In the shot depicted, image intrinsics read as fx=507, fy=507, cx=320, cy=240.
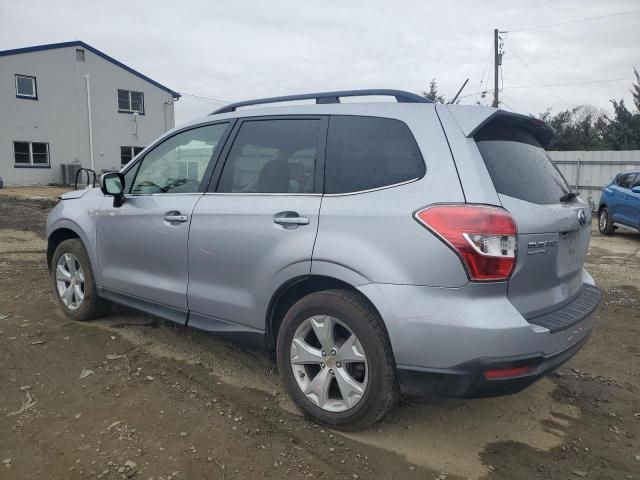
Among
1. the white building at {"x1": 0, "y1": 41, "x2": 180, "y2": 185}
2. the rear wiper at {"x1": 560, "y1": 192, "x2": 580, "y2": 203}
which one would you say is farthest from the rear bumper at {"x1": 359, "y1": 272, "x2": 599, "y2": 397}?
the white building at {"x1": 0, "y1": 41, "x2": 180, "y2": 185}

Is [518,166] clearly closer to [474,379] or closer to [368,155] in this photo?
[368,155]

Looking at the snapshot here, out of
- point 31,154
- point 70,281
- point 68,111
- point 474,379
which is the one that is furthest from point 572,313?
point 68,111

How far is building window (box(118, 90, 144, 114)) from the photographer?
1045 inches

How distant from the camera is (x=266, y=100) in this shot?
3545 millimetres

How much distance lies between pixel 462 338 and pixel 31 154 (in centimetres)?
2612

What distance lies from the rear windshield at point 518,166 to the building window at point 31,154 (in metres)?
25.5

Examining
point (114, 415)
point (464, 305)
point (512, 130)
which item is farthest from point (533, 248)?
point (114, 415)

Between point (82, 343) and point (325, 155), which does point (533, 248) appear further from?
point (82, 343)

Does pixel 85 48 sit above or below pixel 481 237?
above

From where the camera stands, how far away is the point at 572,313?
2699mm

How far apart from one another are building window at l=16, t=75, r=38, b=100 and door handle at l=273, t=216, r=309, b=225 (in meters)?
25.1

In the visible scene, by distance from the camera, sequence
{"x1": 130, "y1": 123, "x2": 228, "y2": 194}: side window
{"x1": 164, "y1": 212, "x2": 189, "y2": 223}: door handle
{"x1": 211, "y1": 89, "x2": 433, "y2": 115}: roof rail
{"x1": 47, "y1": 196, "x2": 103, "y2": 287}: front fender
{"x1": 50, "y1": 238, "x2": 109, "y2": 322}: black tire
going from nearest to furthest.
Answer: {"x1": 211, "y1": 89, "x2": 433, "y2": 115}: roof rail < {"x1": 164, "y1": 212, "x2": 189, "y2": 223}: door handle < {"x1": 130, "y1": 123, "x2": 228, "y2": 194}: side window < {"x1": 47, "y1": 196, "x2": 103, "y2": 287}: front fender < {"x1": 50, "y1": 238, "x2": 109, "y2": 322}: black tire

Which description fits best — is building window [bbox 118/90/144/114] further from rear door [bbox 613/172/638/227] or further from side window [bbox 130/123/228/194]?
side window [bbox 130/123/228/194]

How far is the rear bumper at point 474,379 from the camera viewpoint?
7.61ft
